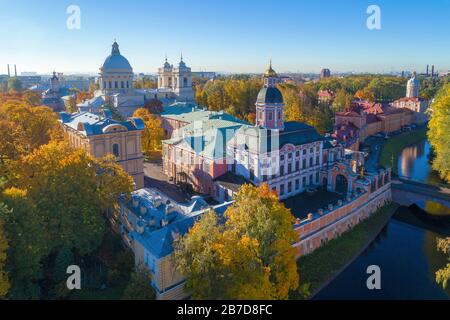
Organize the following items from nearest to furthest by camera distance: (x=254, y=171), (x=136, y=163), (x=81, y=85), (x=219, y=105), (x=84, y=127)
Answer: (x=254, y=171)
(x=84, y=127)
(x=136, y=163)
(x=219, y=105)
(x=81, y=85)

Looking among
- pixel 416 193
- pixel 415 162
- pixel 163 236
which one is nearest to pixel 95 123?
pixel 163 236

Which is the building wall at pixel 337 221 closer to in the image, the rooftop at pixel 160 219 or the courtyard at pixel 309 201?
the courtyard at pixel 309 201

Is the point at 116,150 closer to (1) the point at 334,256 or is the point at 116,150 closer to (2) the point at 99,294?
(2) the point at 99,294

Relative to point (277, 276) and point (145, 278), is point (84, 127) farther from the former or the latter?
point (277, 276)

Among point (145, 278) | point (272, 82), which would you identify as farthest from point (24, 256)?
point (272, 82)

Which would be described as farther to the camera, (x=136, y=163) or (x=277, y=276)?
(x=136, y=163)

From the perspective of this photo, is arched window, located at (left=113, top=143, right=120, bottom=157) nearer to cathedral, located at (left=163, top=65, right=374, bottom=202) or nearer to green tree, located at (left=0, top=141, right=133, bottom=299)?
cathedral, located at (left=163, top=65, right=374, bottom=202)
